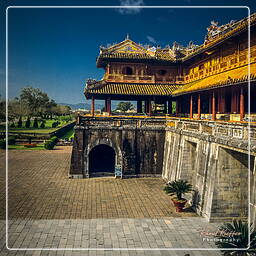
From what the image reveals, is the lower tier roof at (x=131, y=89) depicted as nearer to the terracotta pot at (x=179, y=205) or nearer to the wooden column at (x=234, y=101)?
the wooden column at (x=234, y=101)

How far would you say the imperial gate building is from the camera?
14242mm

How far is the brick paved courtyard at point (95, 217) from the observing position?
12.0m

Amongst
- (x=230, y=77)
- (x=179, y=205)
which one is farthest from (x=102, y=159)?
(x=230, y=77)

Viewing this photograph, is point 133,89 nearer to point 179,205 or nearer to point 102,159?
point 102,159

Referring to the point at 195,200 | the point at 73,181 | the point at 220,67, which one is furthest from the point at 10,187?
the point at 220,67

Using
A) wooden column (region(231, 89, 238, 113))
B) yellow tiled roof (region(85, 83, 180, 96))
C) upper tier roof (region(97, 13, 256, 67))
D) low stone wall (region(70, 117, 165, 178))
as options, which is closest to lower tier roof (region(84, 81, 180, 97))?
yellow tiled roof (region(85, 83, 180, 96))

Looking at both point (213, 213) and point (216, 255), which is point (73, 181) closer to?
point (213, 213)

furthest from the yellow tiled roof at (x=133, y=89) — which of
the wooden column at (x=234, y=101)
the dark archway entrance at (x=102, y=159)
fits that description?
the wooden column at (x=234, y=101)

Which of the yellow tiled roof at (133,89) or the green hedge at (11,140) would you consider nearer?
the yellow tiled roof at (133,89)

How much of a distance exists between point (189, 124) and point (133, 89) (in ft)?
34.0

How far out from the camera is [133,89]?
27484 millimetres

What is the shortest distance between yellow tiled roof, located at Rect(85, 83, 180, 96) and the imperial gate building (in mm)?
108

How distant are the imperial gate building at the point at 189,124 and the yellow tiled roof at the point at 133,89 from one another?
108 mm

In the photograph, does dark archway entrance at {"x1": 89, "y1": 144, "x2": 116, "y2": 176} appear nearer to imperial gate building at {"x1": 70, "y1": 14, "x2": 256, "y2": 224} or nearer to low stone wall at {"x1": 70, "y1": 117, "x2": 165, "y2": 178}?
imperial gate building at {"x1": 70, "y1": 14, "x2": 256, "y2": 224}
